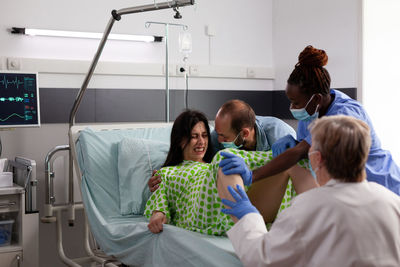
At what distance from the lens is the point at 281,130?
286 centimetres

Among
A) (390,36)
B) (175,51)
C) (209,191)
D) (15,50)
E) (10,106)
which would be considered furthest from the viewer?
(175,51)

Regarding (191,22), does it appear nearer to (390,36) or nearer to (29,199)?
(390,36)

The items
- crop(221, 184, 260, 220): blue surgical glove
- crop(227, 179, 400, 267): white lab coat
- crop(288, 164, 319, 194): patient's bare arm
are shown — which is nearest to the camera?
crop(227, 179, 400, 267): white lab coat

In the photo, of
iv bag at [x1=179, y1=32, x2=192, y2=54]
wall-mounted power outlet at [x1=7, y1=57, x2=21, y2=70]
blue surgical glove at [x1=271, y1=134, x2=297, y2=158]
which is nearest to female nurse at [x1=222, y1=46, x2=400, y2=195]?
blue surgical glove at [x1=271, y1=134, x2=297, y2=158]

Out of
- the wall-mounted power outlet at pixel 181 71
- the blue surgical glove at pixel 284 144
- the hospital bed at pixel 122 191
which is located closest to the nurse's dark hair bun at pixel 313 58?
the blue surgical glove at pixel 284 144

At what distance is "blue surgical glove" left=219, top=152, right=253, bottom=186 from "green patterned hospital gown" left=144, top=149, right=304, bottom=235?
64 millimetres

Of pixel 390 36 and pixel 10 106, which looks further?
pixel 390 36

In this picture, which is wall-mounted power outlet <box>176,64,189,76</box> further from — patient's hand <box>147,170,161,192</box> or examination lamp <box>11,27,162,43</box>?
patient's hand <box>147,170,161,192</box>

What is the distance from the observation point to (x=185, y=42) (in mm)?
3873

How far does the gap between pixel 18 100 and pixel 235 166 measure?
5.58 feet

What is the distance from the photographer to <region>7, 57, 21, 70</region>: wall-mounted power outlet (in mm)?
3520

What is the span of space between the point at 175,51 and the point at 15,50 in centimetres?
120

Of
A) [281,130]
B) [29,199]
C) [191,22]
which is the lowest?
[29,199]

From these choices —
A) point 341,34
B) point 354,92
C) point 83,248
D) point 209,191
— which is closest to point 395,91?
point 354,92
